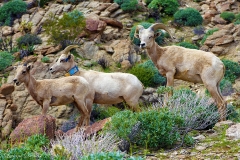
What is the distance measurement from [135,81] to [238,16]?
15.5 m

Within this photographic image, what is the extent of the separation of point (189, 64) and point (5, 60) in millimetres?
10432

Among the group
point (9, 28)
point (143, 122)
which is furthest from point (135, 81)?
point (9, 28)

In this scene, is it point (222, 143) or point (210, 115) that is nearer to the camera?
point (222, 143)

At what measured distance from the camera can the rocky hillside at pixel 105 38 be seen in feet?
54.0

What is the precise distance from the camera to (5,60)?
18.7m

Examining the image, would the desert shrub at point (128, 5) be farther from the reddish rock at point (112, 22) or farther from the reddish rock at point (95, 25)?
the reddish rock at point (95, 25)

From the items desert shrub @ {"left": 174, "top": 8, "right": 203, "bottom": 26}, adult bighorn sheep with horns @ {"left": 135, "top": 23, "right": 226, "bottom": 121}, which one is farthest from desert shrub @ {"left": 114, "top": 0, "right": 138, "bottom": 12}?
adult bighorn sheep with horns @ {"left": 135, "top": 23, "right": 226, "bottom": 121}

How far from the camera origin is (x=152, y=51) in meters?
11.5

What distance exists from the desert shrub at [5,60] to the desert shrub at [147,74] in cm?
547

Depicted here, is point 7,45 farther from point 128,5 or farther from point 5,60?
point 128,5

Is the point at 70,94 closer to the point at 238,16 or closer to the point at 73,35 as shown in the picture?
the point at 73,35

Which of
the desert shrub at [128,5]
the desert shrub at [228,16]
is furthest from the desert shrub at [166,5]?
the desert shrub at [228,16]

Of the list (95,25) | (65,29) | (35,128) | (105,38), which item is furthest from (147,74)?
(35,128)

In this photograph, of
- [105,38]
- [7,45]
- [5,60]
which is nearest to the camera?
[5,60]
